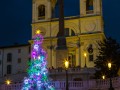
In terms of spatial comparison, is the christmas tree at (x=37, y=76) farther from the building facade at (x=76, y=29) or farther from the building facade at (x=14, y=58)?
the building facade at (x=14, y=58)

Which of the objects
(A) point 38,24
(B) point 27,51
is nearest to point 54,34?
(A) point 38,24

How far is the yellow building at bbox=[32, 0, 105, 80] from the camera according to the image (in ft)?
272

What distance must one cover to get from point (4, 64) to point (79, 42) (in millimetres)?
25292

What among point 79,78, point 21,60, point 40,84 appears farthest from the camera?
point 21,60

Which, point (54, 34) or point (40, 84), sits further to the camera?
point (54, 34)

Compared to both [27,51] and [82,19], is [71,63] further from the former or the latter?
[27,51]

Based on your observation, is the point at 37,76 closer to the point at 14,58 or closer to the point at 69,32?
the point at 69,32

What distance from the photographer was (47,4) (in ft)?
296

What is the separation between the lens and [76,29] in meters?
85.6

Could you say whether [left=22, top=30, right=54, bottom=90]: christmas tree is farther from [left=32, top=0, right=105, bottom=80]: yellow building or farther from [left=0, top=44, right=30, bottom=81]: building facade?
[left=0, top=44, right=30, bottom=81]: building facade

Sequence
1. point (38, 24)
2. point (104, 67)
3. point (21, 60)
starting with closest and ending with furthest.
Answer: point (104, 67), point (38, 24), point (21, 60)

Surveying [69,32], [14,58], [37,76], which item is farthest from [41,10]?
[37,76]

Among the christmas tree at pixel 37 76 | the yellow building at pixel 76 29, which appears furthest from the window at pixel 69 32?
the christmas tree at pixel 37 76

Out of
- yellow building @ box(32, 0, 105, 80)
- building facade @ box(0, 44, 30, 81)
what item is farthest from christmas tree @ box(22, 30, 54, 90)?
building facade @ box(0, 44, 30, 81)
